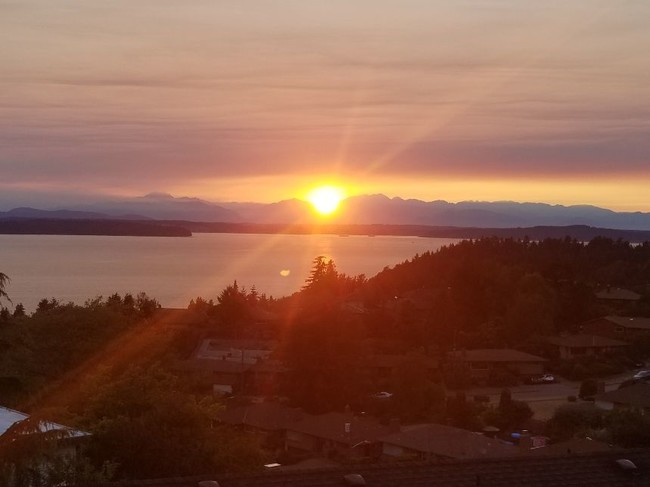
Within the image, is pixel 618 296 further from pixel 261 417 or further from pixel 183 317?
pixel 261 417

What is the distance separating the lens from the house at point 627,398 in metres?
24.9

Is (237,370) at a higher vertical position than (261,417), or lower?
lower

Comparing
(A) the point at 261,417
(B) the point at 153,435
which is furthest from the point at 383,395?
(B) the point at 153,435

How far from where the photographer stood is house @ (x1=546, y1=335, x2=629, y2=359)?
4106 cm

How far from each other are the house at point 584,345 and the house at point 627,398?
1378 centimetres

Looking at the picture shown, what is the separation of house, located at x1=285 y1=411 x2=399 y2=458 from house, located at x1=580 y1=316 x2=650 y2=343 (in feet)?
75.6

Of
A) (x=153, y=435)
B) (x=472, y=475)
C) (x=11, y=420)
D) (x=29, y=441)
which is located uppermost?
(x=29, y=441)

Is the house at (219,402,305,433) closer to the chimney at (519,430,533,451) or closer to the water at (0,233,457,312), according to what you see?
the chimney at (519,430,533,451)

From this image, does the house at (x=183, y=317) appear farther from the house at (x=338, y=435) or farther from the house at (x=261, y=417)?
the house at (x=338, y=435)

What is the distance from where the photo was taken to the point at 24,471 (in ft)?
30.2

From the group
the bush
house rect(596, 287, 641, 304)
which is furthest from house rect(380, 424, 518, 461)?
house rect(596, 287, 641, 304)

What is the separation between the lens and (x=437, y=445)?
19.0 m

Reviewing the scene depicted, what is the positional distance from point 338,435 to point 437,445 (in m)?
3.64

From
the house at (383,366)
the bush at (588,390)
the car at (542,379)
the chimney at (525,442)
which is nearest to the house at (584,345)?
the car at (542,379)
